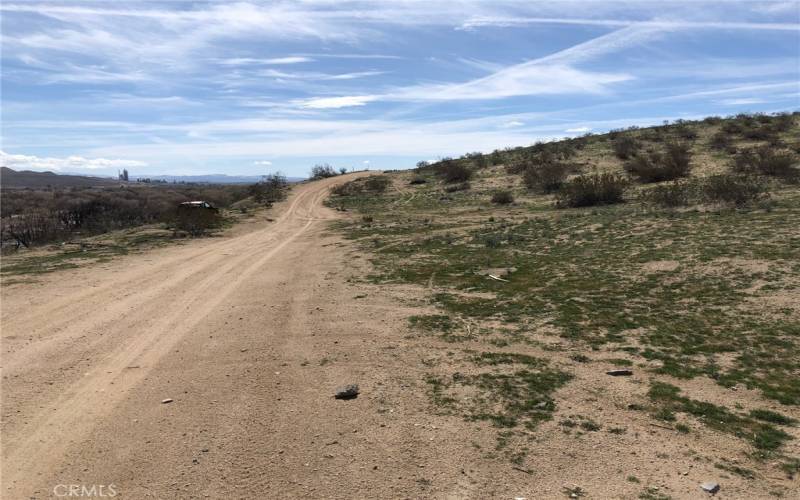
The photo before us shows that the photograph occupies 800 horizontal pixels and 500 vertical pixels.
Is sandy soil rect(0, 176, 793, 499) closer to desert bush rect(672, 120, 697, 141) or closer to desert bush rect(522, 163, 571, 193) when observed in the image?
desert bush rect(522, 163, 571, 193)

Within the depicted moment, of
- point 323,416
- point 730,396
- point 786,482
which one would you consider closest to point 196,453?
point 323,416

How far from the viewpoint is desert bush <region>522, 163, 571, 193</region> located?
29.5 metres

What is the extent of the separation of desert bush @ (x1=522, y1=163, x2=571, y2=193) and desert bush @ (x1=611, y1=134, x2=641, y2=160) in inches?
218

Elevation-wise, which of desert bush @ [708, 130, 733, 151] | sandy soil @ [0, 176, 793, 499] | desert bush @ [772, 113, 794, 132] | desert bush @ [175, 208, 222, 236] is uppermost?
desert bush @ [772, 113, 794, 132]

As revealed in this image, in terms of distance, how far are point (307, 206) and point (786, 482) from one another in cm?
3377

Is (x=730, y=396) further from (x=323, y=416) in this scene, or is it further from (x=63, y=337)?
(x=63, y=337)

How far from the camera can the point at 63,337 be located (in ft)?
27.7

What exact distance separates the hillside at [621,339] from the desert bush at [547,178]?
9871mm

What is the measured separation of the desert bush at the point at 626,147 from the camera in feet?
117

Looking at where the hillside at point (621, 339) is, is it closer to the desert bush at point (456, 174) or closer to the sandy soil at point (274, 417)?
the sandy soil at point (274, 417)

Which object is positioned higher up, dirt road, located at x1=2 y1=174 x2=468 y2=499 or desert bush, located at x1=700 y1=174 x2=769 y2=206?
desert bush, located at x1=700 y1=174 x2=769 y2=206

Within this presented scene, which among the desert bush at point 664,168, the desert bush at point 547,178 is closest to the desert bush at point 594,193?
the desert bush at point 664,168

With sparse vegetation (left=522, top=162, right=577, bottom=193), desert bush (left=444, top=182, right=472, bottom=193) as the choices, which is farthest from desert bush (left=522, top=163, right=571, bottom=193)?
desert bush (left=444, top=182, right=472, bottom=193)

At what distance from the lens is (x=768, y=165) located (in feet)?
75.8
